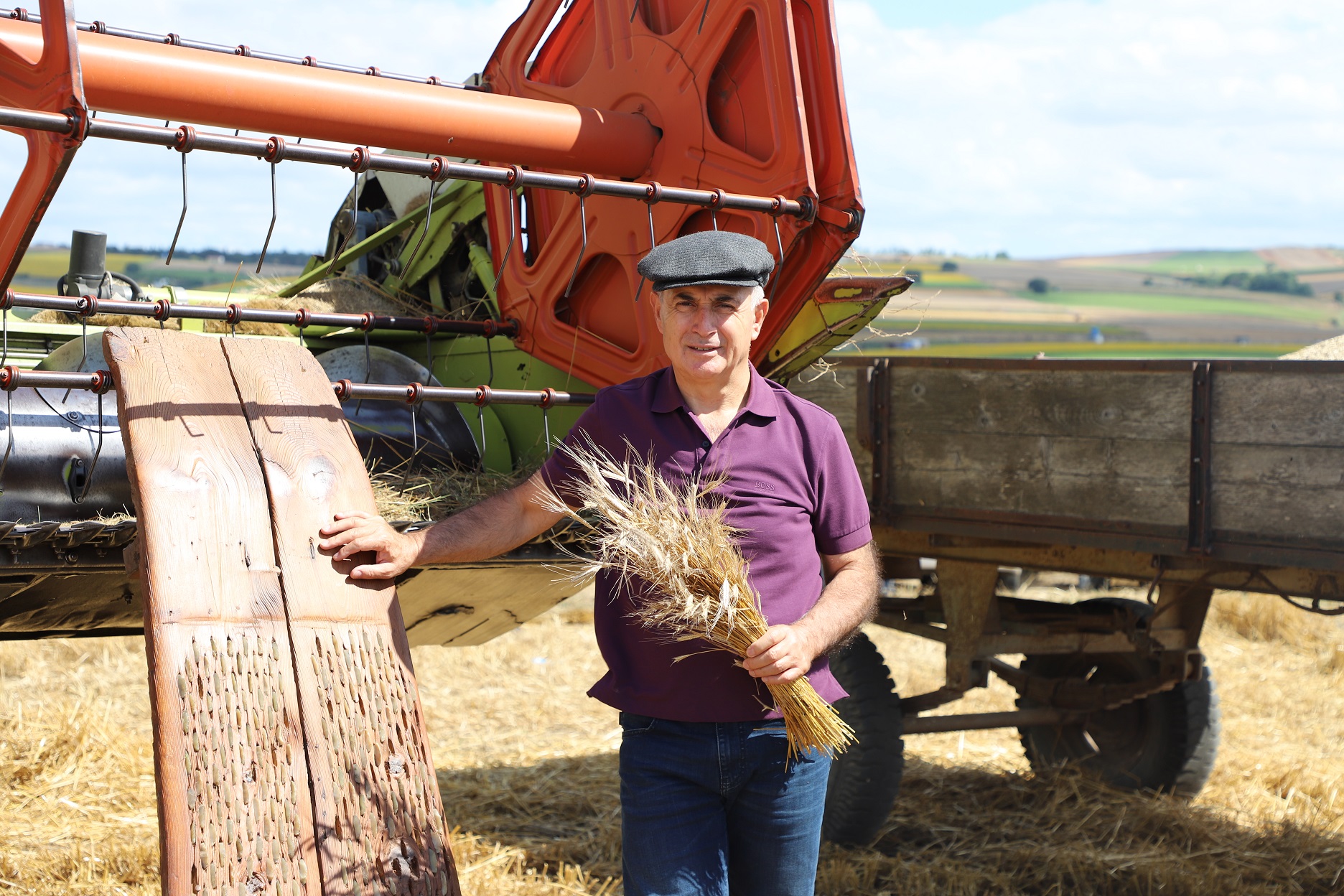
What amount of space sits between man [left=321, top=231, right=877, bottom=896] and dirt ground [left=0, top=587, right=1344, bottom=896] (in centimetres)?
215

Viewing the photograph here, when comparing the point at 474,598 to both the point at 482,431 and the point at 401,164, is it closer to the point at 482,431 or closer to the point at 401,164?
the point at 482,431

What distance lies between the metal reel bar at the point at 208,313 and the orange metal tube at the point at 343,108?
0.52m

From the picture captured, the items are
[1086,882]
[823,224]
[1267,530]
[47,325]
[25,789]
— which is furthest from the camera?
[25,789]

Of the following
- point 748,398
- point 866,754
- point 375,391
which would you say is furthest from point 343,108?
point 866,754

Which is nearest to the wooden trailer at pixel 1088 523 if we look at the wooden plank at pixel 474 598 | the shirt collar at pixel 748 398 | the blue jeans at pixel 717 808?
the wooden plank at pixel 474 598

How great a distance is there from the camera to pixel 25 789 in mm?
5340

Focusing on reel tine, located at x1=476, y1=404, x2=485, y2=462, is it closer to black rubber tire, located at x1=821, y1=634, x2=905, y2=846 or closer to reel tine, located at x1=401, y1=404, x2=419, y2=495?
reel tine, located at x1=401, y1=404, x2=419, y2=495

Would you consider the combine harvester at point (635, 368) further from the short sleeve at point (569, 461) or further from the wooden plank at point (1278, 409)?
the short sleeve at point (569, 461)

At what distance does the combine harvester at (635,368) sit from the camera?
319 centimetres

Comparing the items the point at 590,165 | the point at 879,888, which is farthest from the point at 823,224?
the point at 879,888

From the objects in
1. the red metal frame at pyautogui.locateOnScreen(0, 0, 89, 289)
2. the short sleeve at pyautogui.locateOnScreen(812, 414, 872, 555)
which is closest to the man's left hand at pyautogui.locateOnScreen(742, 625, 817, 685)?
the short sleeve at pyautogui.locateOnScreen(812, 414, 872, 555)

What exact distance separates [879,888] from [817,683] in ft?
8.49

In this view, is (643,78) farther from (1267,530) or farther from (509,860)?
(509,860)

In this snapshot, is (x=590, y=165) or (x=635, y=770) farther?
(x=590, y=165)
